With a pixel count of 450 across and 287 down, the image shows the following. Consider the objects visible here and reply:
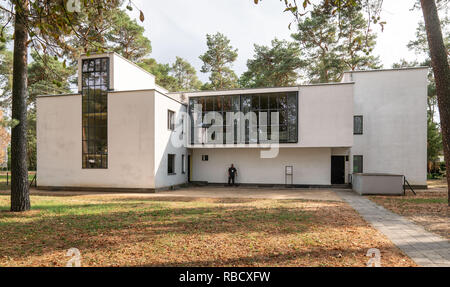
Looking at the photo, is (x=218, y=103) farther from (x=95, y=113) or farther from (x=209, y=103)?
(x=95, y=113)

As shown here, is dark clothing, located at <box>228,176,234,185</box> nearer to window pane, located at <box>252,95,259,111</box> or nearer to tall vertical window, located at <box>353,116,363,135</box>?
window pane, located at <box>252,95,259,111</box>

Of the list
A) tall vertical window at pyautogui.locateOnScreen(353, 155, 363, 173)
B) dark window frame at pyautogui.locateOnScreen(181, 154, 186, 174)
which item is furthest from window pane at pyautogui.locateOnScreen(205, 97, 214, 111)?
tall vertical window at pyautogui.locateOnScreen(353, 155, 363, 173)

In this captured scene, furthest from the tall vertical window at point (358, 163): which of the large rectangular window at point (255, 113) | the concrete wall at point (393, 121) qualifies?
the large rectangular window at point (255, 113)

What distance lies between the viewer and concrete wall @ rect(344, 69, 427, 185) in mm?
17906

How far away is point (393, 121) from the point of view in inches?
723

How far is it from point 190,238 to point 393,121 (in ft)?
59.6

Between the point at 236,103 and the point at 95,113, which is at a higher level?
the point at 236,103

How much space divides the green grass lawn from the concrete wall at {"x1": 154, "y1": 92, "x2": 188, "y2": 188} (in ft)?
24.0

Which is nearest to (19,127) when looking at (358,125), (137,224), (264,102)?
(137,224)

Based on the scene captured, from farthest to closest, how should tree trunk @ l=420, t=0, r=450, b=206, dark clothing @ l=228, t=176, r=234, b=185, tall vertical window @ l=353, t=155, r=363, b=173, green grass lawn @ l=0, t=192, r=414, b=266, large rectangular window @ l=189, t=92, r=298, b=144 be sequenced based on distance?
dark clothing @ l=228, t=176, r=234, b=185 < tall vertical window @ l=353, t=155, r=363, b=173 < large rectangular window @ l=189, t=92, r=298, b=144 < tree trunk @ l=420, t=0, r=450, b=206 < green grass lawn @ l=0, t=192, r=414, b=266

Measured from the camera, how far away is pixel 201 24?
20.1 feet

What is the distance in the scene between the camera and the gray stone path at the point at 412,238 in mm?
4578
